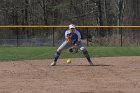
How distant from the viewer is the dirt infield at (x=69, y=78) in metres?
11.8

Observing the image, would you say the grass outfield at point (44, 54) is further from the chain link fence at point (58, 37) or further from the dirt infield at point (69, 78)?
the chain link fence at point (58, 37)

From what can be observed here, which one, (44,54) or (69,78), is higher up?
(69,78)

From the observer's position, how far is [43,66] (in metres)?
18.1

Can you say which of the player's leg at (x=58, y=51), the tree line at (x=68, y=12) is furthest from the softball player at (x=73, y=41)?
the tree line at (x=68, y=12)

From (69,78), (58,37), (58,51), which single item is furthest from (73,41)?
(58,37)

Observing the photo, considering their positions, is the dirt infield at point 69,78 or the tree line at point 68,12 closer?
the dirt infield at point 69,78

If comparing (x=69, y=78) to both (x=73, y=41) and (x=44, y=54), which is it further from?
(x=44, y=54)

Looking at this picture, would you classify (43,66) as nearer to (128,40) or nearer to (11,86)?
(11,86)

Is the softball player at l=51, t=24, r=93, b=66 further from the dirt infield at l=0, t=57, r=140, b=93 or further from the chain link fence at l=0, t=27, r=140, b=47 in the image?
the chain link fence at l=0, t=27, r=140, b=47

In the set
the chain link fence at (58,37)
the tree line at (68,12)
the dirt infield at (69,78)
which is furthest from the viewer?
the tree line at (68,12)

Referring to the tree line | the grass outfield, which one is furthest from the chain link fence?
the tree line

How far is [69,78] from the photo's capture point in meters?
14.2

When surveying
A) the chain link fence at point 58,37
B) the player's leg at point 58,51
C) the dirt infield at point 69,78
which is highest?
the player's leg at point 58,51

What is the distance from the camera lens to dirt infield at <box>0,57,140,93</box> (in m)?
11.8
